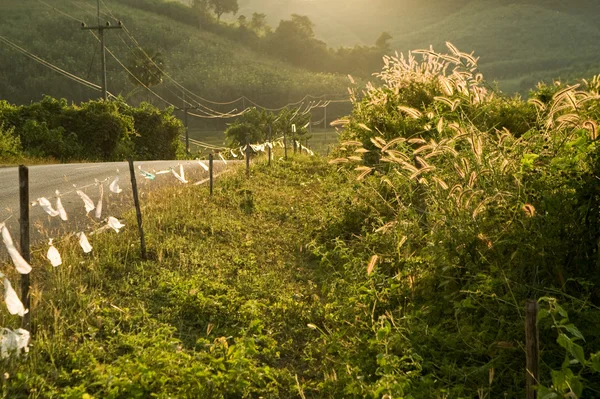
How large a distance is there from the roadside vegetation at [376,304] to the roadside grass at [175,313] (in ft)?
0.07

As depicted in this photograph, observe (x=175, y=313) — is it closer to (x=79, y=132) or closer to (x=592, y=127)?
(x=592, y=127)

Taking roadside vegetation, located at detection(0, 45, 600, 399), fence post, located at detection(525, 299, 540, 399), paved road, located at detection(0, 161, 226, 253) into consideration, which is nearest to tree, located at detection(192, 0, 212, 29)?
paved road, located at detection(0, 161, 226, 253)

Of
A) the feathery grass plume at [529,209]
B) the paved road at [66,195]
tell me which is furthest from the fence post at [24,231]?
the feathery grass plume at [529,209]

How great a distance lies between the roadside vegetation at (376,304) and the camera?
482cm

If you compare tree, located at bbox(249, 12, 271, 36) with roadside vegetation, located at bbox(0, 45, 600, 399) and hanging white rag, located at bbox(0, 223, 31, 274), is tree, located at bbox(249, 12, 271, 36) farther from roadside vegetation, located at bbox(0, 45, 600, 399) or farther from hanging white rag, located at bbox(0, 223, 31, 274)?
hanging white rag, located at bbox(0, 223, 31, 274)

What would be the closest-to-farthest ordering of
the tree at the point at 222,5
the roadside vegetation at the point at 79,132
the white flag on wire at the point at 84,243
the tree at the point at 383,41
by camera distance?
the white flag on wire at the point at 84,243, the roadside vegetation at the point at 79,132, the tree at the point at 383,41, the tree at the point at 222,5

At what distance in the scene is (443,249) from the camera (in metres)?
6.27

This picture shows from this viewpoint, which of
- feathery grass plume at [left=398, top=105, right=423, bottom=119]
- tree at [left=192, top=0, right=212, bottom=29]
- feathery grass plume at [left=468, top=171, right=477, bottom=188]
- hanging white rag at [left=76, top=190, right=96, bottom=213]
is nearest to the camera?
feathery grass plume at [left=468, top=171, right=477, bottom=188]

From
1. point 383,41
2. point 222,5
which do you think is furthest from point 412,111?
point 222,5

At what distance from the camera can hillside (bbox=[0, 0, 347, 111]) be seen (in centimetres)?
9950

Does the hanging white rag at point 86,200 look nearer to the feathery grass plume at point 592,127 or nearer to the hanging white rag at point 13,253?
the hanging white rag at point 13,253

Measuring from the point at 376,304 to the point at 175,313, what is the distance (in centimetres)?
206

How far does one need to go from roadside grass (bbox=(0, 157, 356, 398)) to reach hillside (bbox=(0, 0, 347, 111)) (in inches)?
3376

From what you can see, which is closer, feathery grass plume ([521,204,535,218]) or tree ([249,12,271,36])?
feathery grass plume ([521,204,535,218])
